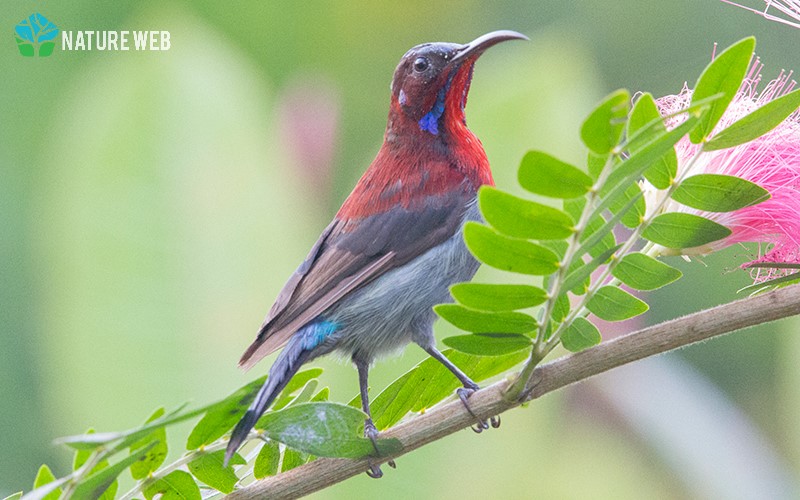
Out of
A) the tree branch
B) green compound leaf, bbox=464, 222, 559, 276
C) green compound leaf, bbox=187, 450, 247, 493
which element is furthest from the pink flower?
green compound leaf, bbox=187, 450, 247, 493

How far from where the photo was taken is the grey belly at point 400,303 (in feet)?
8.36

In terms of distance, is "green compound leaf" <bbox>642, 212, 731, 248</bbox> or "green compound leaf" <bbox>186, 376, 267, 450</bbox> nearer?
"green compound leaf" <bbox>186, 376, 267, 450</bbox>

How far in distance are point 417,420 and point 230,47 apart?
2.10m

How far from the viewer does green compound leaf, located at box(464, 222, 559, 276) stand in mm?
1555

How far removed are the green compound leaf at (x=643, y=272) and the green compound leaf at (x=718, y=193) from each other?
106 millimetres

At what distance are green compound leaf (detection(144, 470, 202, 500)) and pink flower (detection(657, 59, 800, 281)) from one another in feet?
2.85

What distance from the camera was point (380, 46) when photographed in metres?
5.07

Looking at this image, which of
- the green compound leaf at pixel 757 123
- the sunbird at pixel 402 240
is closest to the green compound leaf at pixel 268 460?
the sunbird at pixel 402 240

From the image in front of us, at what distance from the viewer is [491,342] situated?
1.75 meters

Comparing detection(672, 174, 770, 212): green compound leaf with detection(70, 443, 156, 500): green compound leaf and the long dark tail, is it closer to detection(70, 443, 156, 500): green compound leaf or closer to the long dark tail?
the long dark tail

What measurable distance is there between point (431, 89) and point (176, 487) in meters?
1.38

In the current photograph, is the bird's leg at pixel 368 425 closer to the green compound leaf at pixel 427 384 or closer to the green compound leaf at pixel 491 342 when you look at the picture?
the green compound leaf at pixel 427 384

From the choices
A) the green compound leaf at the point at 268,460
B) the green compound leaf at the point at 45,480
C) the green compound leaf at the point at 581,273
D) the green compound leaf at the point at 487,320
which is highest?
the green compound leaf at the point at 581,273

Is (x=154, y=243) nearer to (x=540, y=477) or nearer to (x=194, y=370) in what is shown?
(x=194, y=370)
